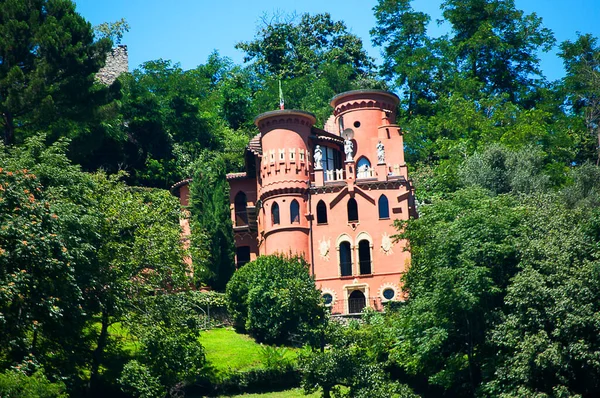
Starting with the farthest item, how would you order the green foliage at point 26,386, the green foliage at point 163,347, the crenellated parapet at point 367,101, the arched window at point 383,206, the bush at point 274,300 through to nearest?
the crenellated parapet at point 367,101 → the arched window at point 383,206 → the bush at point 274,300 → the green foliage at point 163,347 → the green foliage at point 26,386

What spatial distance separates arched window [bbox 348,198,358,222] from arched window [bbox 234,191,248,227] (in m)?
8.30

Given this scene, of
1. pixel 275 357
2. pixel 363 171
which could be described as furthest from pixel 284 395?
pixel 363 171

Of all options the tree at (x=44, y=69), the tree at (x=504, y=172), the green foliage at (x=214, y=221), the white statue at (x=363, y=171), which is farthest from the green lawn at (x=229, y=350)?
the tree at (x=504, y=172)

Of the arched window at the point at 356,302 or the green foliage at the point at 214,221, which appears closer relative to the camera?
the arched window at the point at 356,302

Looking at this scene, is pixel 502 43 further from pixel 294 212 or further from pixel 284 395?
pixel 284 395

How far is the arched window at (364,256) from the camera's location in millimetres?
56062

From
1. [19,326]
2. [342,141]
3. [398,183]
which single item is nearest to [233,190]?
[342,141]

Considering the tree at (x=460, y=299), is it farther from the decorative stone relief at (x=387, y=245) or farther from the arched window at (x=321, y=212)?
the arched window at (x=321, y=212)

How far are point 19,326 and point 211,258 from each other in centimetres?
2297

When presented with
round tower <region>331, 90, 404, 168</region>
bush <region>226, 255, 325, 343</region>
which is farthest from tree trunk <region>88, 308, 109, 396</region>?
round tower <region>331, 90, 404, 168</region>

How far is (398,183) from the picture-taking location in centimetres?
5666

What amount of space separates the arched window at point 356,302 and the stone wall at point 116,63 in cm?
3209

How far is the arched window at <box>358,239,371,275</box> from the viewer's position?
184ft

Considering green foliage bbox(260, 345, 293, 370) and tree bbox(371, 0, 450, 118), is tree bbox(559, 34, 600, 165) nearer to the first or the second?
tree bbox(371, 0, 450, 118)
